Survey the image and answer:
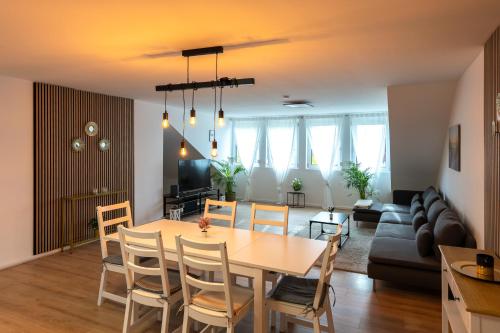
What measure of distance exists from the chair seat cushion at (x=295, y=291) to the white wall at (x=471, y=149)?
1768 millimetres

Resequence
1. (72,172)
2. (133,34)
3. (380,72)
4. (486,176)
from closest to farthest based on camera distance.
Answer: (133,34)
(486,176)
(380,72)
(72,172)

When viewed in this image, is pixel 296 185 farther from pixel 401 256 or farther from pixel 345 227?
pixel 401 256

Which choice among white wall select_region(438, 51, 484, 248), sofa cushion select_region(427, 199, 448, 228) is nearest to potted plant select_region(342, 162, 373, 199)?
white wall select_region(438, 51, 484, 248)

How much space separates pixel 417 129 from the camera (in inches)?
214

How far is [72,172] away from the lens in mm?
5090

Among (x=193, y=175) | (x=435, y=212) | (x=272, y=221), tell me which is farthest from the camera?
(x=193, y=175)

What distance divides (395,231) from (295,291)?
8.76 feet

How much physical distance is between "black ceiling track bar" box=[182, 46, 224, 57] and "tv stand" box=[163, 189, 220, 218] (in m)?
4.35

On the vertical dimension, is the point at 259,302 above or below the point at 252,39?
below

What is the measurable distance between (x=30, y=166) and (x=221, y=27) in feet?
12.1

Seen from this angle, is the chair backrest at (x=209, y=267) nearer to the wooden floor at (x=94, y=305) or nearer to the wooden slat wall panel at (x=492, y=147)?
the wooden floor at (x=94, y=305)

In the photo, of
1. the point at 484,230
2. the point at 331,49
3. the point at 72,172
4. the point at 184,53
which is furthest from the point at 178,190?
the point at 484,230

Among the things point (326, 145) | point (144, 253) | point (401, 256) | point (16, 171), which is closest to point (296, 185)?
point (326, 145)

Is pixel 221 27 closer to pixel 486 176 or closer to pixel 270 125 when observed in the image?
pixel 486 176
